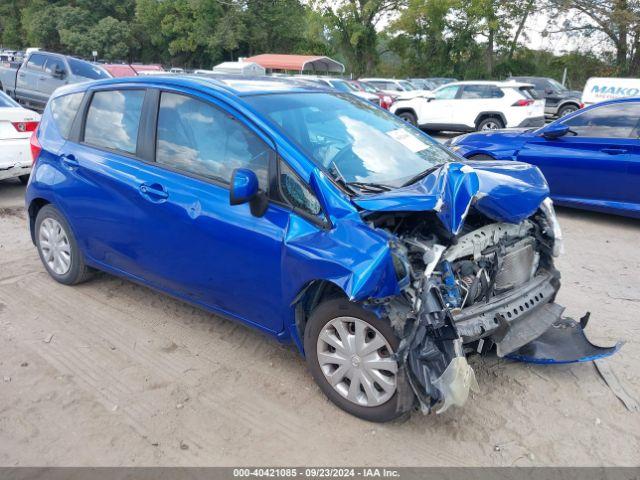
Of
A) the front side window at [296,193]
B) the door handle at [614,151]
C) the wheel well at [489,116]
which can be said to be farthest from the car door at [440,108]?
the front side window at [296,193]

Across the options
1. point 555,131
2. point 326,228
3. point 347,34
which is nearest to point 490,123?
point 555,131

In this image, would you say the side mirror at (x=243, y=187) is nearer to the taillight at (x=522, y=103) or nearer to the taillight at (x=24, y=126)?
the taillight at (x=24, y=126)

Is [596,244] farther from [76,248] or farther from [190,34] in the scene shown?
[190,34]

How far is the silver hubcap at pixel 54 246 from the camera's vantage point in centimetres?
462

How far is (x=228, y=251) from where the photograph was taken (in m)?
3.36

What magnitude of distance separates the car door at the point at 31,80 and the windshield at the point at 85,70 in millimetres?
916

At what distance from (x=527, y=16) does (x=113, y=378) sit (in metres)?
39.7

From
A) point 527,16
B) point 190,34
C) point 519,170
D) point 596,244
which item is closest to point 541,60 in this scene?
point 527,16

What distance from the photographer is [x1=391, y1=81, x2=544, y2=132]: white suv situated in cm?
1509

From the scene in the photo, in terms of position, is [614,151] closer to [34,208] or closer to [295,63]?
[34,208]

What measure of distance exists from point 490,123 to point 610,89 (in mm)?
3411

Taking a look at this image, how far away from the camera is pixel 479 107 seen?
51.2ft

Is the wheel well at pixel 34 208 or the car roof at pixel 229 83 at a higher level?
the car roof at pixel 229 83

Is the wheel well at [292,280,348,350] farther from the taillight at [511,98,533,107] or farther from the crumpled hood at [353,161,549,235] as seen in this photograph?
the taillight at [511,98,533,107]
